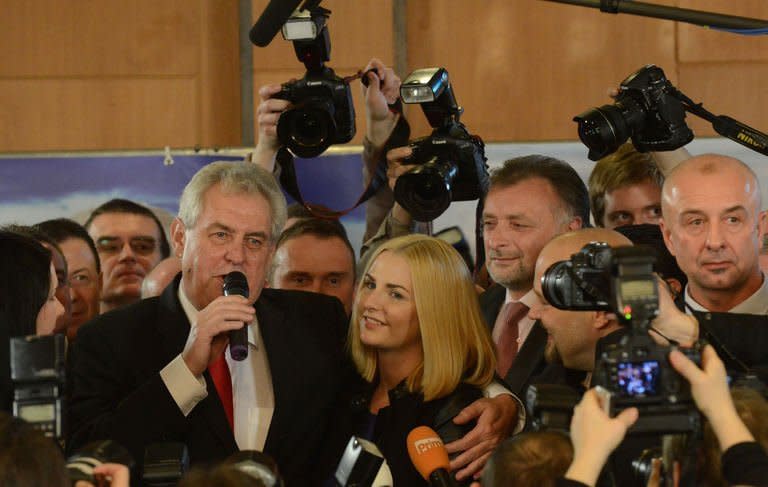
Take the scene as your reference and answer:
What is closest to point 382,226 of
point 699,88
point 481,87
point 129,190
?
point 129,190

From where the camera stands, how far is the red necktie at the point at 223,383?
3.10 metres

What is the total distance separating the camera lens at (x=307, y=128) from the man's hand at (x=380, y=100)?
31 cm

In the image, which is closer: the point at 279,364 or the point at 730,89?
the point at 279,364

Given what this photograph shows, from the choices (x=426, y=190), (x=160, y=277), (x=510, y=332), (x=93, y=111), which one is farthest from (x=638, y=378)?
(x=93, y=111)

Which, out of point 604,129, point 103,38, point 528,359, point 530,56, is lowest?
point 528,359

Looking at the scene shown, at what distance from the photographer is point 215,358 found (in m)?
3.02

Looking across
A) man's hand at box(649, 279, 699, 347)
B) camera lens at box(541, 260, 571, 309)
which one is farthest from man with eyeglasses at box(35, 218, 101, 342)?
man's hand at box(649, 279, 699, 347)

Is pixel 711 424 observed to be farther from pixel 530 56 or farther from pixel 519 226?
pixel 530 56

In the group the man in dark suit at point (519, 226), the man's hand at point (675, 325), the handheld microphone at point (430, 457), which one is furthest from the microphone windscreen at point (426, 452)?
the man in dark suit at point (519, 226)

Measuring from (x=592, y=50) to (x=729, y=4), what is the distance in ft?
2.05

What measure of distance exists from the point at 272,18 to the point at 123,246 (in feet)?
6.40

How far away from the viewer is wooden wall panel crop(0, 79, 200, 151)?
19.5ft

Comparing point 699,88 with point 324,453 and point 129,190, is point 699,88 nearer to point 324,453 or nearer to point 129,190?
point 129,190

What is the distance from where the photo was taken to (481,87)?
19.4 ft
